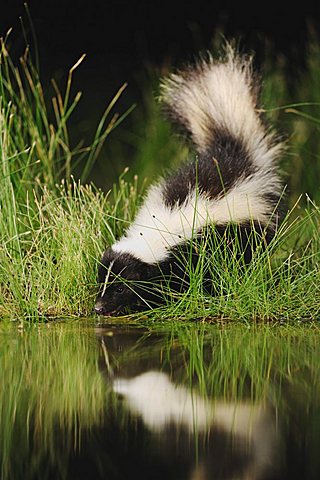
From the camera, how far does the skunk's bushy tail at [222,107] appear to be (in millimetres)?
6805

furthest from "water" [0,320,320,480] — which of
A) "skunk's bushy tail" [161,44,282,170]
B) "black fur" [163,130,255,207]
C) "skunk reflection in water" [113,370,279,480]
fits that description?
"skunk's bushy tail" [161,44,282,170]

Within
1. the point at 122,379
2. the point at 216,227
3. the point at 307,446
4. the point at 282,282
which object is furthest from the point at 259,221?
the point at 307,446

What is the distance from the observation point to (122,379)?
13.0 ft

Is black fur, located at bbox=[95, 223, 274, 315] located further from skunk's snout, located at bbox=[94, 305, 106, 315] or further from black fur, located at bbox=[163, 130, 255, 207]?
black fur, located at bbox=[163, 130, 255, 207]

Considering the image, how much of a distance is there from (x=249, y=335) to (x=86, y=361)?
1048mm

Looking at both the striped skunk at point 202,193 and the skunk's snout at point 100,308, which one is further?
the striped skunk at point 202,193

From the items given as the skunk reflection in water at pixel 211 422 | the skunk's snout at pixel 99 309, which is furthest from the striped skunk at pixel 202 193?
the skunk reflection in water at pixel 211 422

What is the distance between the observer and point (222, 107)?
690cm

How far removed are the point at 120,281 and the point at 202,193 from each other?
83cm

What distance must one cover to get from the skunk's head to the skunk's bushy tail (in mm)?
1300

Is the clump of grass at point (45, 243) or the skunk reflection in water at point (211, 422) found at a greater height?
the clump of grass at point (45, 243)

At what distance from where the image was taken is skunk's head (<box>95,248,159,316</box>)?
5.70 meters

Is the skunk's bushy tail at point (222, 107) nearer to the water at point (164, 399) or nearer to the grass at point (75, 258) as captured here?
the grass at point (75, 258)

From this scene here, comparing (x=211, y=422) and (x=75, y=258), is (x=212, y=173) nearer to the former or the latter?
(x=75, y=258)
